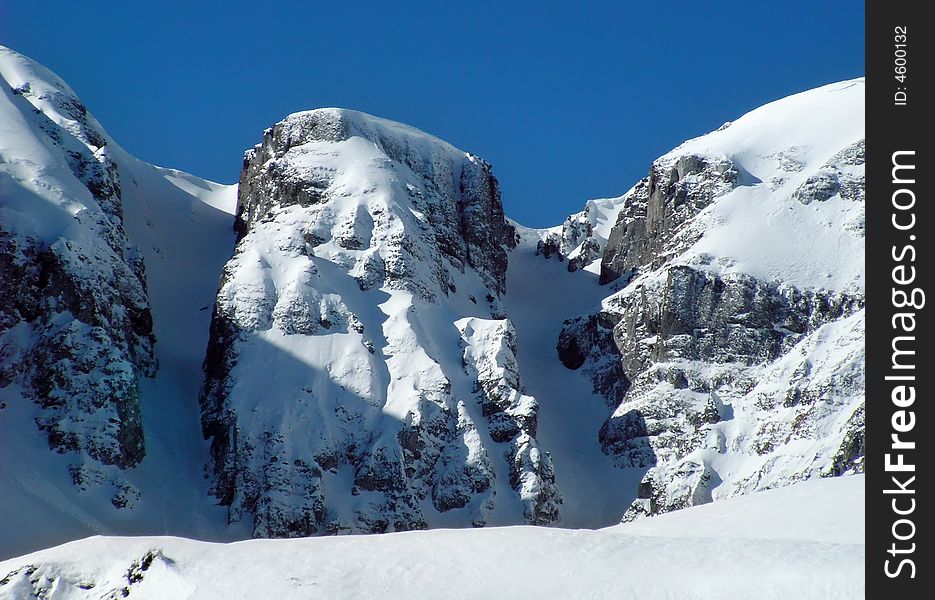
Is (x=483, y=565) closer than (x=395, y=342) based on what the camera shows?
Yes

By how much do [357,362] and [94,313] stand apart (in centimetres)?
2588

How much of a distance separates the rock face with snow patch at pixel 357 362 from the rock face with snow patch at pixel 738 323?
13552mm

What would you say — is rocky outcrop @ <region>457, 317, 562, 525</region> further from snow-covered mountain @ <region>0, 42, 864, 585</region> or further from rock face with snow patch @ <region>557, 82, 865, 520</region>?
rock face with snow patch @ <region>557, 82, 865, 520</region>

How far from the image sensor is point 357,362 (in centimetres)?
13100

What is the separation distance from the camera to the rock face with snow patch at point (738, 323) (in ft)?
408

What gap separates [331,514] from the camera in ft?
390

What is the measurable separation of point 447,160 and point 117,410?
6801 cm

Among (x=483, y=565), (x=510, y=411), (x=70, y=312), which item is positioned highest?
(x=70, y=312)

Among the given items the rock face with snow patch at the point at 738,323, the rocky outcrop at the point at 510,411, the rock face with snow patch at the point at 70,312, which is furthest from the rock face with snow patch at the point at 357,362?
the rock face with snow patch at the point at 738,323

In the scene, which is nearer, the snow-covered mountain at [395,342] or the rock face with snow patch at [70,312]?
the rock face with snow patch at [70,312]
